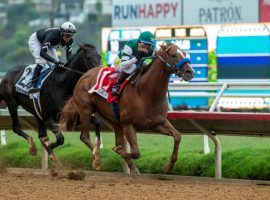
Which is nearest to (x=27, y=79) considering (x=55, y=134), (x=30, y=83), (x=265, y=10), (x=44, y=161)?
(x=30, y=83)

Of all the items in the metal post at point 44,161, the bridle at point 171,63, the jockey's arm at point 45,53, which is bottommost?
the metal post at point 44,161

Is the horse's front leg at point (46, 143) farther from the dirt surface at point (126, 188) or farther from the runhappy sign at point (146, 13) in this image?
the runhappy sign at point (146, 13)

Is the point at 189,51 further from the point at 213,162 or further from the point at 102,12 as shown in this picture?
the point at 102,12

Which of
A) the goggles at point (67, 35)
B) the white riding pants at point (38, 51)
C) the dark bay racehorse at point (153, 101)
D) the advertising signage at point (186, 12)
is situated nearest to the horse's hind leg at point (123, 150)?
the dark bay racehorse at point (153, 101)

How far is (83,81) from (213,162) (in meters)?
1.74

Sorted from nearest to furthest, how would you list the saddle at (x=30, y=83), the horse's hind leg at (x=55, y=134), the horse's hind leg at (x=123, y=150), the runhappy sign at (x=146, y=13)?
1. the horse's hind leg at (x=123, y=150)
2. the horse's hind leg at (x=55, y=134)
3. the saddle at (x=30, y=83)
4. the runhappy sign at (x=146, y=13)

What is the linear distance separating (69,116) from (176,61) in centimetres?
193

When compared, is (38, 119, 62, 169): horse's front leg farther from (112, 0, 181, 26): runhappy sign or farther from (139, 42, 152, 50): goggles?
(112, 0, 181, 26): runhappy sign

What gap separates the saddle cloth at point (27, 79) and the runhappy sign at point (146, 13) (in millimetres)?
14372

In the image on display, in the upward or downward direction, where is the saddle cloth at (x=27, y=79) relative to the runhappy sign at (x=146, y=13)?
upward

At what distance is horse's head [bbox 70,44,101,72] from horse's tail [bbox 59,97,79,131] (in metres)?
0.43

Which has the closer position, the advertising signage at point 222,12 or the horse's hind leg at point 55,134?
the horse's hind leg at point 55,134

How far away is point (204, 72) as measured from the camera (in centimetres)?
1986

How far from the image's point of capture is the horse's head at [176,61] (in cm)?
851
